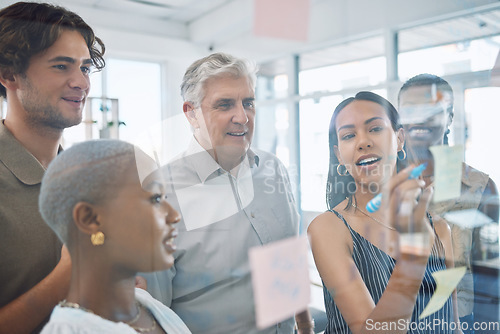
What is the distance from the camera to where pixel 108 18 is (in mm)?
584

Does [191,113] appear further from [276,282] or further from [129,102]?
[276,282]

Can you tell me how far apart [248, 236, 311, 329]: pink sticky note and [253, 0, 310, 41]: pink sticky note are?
0.37 meters

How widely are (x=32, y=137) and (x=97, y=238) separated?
0.17 meters

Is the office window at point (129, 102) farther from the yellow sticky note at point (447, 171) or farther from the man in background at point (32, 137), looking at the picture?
the yellow sticky note at point (447, 171)

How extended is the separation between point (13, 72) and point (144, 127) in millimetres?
189

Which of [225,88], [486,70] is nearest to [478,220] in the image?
[486,70]

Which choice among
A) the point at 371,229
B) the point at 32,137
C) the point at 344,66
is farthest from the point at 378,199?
the point at 32,137

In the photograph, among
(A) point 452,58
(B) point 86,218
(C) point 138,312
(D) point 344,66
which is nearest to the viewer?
(B) point 86,218

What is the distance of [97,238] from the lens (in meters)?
0.51

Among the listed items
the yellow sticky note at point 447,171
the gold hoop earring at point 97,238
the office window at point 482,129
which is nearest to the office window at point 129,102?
the gold hoop earring at point 97,238

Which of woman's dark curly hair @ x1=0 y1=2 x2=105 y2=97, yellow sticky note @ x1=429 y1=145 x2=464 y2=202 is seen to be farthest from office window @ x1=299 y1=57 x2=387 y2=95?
woman's dark curly hair @ x1=0 y1=2 x2=105 y2=97

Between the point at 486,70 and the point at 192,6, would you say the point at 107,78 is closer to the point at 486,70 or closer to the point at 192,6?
the point at 192,6

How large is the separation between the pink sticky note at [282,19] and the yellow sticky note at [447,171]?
1.32ft

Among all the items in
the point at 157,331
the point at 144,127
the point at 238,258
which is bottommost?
the point at 157,331
